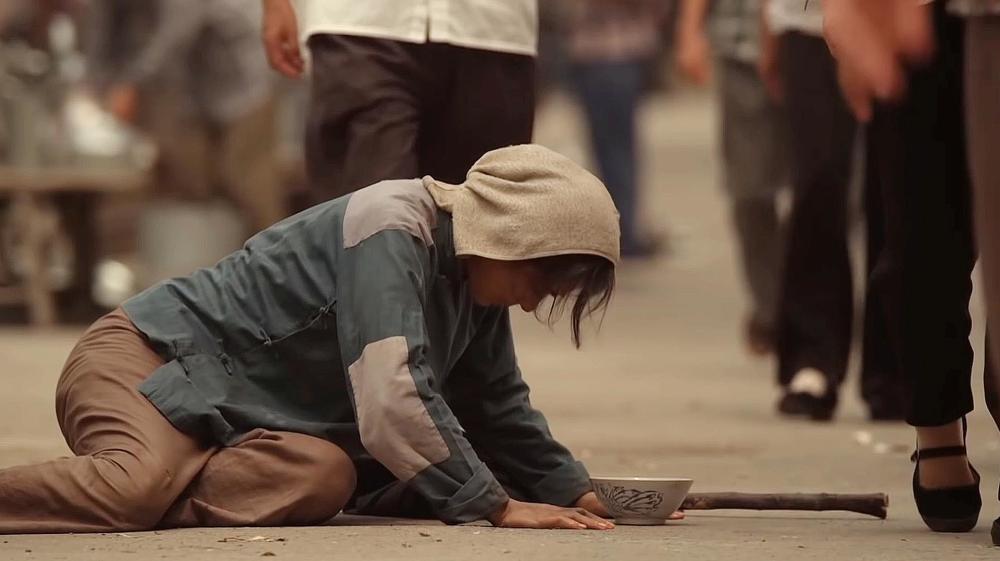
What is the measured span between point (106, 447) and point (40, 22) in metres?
6.97

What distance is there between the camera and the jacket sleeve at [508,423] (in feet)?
15.8

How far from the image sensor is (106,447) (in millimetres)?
4469

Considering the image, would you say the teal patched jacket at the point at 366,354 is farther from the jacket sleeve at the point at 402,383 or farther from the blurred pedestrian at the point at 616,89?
the blurred pedestrian at the point at 616,89

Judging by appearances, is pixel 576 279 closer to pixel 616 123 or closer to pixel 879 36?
pixel 879 36

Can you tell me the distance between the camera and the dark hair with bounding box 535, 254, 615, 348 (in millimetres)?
4523

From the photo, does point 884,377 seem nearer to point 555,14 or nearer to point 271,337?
point 271,337

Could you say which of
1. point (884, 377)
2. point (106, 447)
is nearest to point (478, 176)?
point (106, 447)

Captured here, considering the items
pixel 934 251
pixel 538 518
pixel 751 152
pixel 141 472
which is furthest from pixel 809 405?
pixel 141 472

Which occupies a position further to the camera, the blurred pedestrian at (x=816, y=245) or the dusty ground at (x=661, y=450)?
the blurred pedestrian at (x=816, y=245)

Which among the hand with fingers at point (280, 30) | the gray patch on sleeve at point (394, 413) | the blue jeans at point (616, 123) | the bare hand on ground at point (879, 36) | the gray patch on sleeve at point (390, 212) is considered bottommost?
the blue jeans at point (616, 123)

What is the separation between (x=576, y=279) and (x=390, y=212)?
39cm

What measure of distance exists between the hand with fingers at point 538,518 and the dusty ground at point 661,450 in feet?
0.15

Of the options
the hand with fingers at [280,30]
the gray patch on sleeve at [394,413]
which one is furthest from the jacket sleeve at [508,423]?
the hand with fingers at [280,30]

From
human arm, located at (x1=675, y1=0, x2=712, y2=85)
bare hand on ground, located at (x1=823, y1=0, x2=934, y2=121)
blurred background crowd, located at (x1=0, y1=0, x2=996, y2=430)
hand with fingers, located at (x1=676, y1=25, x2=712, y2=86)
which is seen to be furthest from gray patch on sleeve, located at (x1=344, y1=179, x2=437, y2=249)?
hand with fingers, located at (x1=676, y1=25, x2=712, y2=86)
